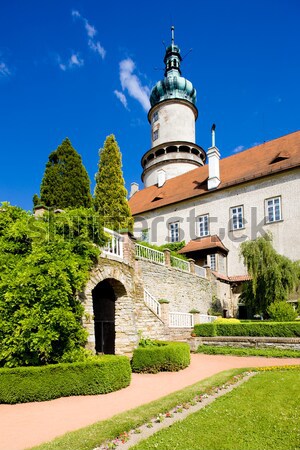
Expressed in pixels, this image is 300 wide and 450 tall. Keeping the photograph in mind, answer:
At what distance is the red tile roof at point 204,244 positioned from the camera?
2677 centimetres

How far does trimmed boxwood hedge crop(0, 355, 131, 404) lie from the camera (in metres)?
7.53

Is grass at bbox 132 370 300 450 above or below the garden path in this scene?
above

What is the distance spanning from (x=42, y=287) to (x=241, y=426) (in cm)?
518

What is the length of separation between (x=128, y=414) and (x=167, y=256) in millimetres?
14202

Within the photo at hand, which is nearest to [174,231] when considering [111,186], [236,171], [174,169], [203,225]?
[203,225]

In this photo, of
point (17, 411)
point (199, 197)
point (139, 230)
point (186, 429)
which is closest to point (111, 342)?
point (17, 411)

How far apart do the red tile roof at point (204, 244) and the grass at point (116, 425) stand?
748 inches

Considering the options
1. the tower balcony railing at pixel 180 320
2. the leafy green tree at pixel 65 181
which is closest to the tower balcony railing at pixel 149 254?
the tower balcony railing at pixel 180 320

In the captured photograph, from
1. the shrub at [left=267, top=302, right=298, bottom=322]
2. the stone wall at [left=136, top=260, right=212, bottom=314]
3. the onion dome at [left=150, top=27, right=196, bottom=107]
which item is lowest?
the shrub at [left=267, top=302, right=298, bottom=322]

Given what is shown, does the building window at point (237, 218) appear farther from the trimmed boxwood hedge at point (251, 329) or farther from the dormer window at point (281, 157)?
the trimmed boxwood hedge at point (251, 329)

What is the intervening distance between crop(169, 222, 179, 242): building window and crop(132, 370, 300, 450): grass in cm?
2351

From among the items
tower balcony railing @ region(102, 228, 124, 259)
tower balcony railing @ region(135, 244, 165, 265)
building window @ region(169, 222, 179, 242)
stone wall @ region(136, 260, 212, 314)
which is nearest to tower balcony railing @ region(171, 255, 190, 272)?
stone wall @ region(136, 260, 212, 314)

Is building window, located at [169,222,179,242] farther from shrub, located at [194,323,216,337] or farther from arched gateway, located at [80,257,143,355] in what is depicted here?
arched gateway, located at [80,257,143,355]

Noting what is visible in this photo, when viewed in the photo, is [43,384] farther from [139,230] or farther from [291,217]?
[139,230]
